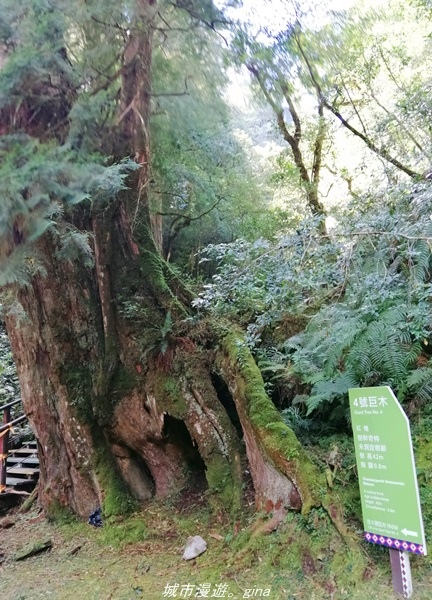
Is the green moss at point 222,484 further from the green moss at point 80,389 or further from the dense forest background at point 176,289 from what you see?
the green moss at point 80,389

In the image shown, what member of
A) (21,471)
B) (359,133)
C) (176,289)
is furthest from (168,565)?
(359,133)

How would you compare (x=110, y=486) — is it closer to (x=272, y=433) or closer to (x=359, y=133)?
(x=272, y=433)

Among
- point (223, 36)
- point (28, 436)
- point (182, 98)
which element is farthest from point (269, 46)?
point (28, 436)

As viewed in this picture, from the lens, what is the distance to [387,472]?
9.80 feet

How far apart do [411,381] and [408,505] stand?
128cm

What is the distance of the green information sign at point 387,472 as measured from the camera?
2824 mm

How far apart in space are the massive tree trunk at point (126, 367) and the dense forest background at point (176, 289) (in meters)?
0.02

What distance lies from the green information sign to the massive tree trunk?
1679 millimetres

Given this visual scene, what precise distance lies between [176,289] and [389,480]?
12.5 feet

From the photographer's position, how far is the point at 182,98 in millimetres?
6027

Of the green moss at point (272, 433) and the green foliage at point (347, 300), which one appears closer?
the green moss at point (272, 433)

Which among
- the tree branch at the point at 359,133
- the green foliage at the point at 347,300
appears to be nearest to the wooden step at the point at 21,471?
the green foliage at the point at 347,300

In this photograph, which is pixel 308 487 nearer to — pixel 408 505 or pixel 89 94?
pixel 408 505

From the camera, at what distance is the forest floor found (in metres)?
3.23
